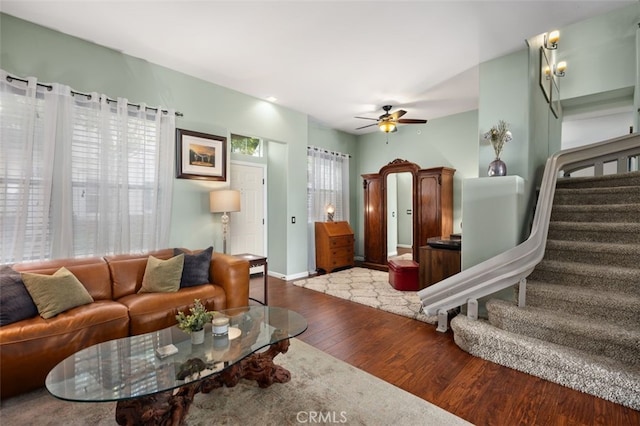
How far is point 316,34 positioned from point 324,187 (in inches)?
134

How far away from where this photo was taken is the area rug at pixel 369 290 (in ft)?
11.5

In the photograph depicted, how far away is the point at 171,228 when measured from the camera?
142 inches

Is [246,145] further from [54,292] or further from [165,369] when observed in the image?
[165,369]

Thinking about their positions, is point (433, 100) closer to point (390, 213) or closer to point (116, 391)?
point (390, 213)

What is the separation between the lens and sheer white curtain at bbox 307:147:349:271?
577cm

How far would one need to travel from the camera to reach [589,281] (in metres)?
2.52

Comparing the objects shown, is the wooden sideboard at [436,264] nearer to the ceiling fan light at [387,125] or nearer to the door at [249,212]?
the ceiling fan light at [387,125]

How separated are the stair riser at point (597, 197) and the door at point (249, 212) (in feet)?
14.3

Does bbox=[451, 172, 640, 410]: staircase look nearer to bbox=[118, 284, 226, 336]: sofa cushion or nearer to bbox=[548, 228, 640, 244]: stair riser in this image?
bbox=[548, 228, 640, 244]: stair riser

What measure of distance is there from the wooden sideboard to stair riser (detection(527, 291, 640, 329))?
99 cm

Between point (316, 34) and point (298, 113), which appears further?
point (298, 113)

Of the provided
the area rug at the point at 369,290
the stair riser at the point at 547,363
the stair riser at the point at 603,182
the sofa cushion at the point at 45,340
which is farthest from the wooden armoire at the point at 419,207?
the sofa cushion at the point at 45,340

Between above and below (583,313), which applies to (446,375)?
below

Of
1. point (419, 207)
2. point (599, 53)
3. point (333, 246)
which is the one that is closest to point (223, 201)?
point (333, 246)
